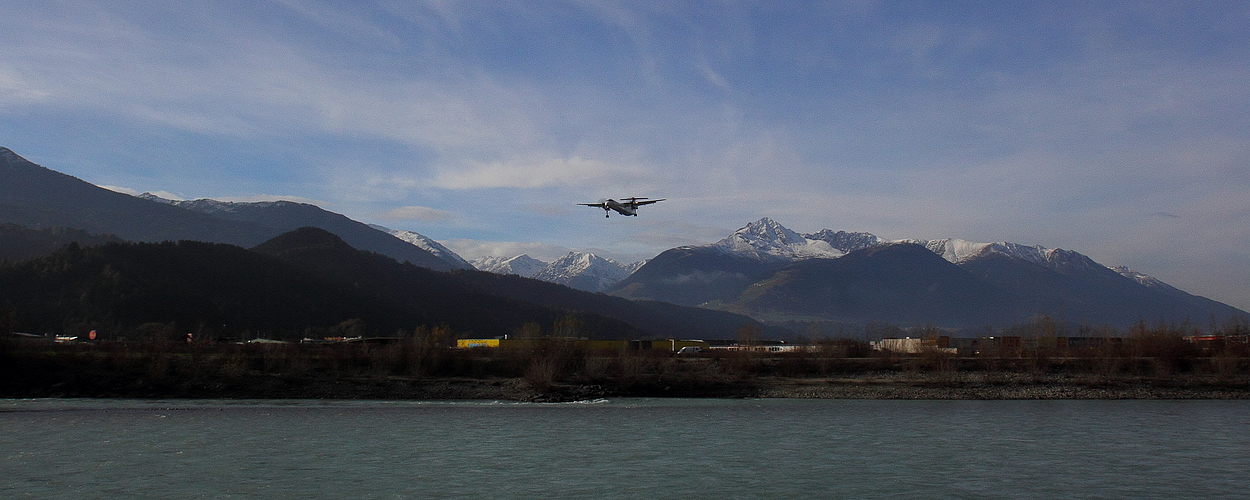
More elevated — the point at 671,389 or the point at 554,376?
the point at 554,376

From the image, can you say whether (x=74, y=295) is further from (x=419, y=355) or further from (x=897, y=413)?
(x=897, y=413)

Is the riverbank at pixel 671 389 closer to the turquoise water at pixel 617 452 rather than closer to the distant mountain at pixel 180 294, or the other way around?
the turquoise water at pixel 617 452

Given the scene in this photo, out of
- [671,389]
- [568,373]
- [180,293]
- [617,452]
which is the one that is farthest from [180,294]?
[617,452]

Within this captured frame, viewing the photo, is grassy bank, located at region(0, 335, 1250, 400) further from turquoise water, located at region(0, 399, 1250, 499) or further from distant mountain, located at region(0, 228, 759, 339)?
distant mountain, located at region(0, 228, 759, 339)

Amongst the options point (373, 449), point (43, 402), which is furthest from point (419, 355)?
point (373, 449)

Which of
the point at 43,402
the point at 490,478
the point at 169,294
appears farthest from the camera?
the point at 169,294

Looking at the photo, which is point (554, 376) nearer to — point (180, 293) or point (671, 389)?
point (671, 389)

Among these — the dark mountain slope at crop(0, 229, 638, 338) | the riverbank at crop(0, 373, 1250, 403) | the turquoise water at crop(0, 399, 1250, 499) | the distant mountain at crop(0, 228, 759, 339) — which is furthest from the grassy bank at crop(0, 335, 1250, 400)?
the dark mountain slope at crop(0, 229, 638, 338)

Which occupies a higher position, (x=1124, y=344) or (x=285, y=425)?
(x=1124, y=344)
